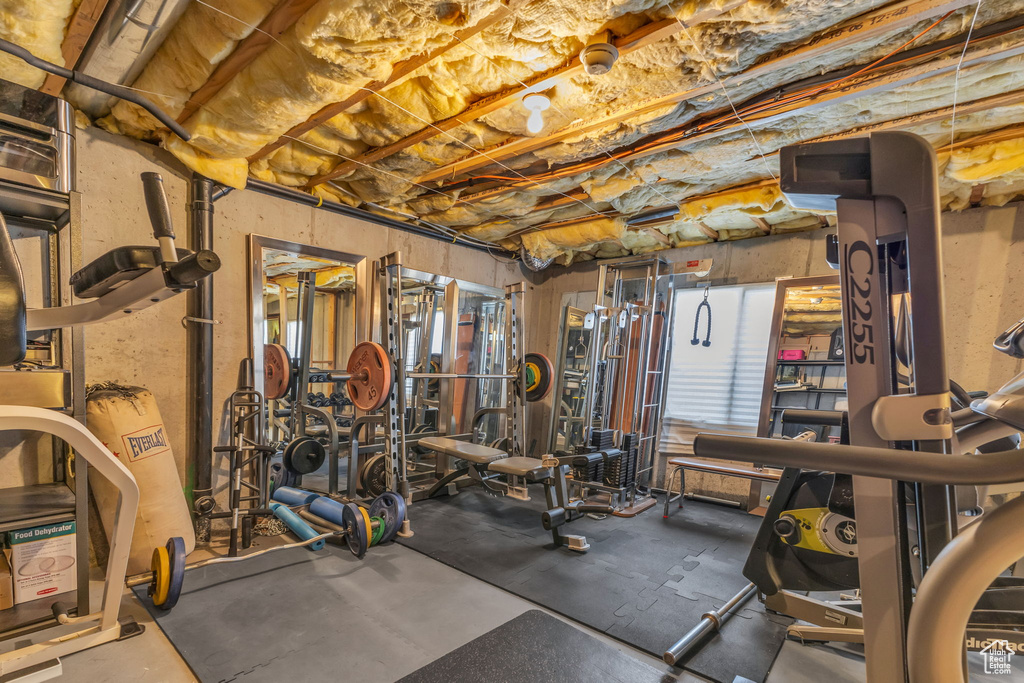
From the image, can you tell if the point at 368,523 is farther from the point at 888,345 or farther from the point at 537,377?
the point at 888,345

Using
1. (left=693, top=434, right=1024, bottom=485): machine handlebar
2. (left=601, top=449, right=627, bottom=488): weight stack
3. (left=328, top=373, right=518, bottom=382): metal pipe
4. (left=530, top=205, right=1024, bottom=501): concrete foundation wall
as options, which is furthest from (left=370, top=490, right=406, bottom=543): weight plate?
(left=530, top=205, right=1024, bottom=501): concrete foundation wall

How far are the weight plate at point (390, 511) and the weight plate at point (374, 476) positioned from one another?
451mm

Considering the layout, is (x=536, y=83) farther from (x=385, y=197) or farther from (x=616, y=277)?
(x=616, y=277)

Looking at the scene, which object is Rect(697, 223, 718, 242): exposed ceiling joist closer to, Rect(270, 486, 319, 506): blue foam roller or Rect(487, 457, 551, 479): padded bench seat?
Rect(487, 457, 551, 479): padded bench seat

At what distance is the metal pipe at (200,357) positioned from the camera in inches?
125

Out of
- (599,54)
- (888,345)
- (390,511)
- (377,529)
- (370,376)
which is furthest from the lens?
(370,376)

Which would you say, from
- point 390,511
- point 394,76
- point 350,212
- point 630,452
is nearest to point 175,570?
point 390,511

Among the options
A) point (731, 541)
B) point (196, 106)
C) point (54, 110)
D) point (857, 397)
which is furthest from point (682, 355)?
point (54, 110)

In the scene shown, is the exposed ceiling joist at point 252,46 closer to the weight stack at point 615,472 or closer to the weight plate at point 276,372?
the weight plate at point 276,372

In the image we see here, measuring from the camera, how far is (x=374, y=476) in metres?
3.78

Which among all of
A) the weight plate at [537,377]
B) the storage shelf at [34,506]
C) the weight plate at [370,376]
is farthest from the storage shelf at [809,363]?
the storage shelf at [34,506]

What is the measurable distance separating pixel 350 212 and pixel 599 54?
2.87 meters

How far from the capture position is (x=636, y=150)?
3.08 metres

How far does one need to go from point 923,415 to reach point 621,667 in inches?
65.2
